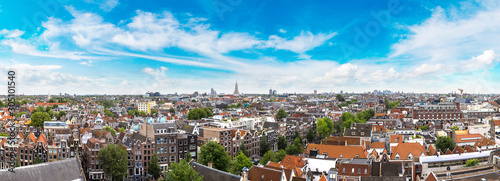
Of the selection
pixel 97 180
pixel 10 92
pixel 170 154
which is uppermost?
pixel 10 92

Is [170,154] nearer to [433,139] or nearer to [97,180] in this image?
[97,180]

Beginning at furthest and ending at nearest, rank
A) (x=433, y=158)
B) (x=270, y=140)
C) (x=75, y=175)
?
(x=270, y=140) → (x=433, y=158) → (x=75, y=175)

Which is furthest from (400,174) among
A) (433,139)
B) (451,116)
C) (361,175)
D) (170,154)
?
(451,116)

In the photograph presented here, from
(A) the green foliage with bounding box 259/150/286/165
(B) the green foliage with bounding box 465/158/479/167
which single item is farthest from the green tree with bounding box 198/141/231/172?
(B) the green foliage with bounding box 465/158/479/167

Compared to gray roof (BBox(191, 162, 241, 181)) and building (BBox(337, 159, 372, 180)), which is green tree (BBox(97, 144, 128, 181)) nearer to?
gray roof (BBox(191, 162, 241, 181))

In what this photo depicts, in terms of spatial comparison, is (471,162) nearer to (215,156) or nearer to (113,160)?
(215,156)
